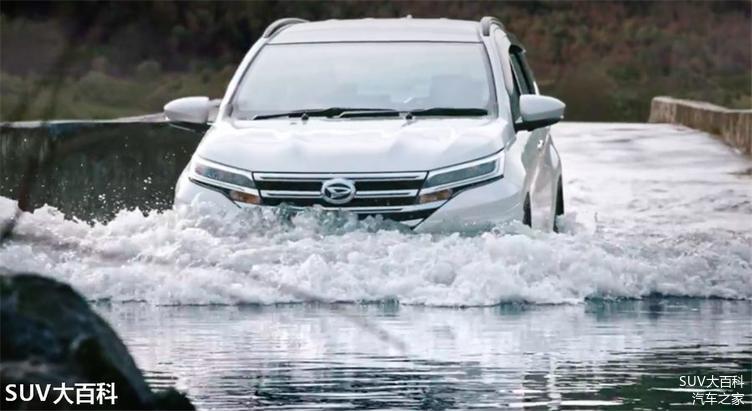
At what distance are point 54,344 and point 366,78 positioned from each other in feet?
25.4

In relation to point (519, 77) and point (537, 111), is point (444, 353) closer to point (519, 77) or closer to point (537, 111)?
point (537, 111)

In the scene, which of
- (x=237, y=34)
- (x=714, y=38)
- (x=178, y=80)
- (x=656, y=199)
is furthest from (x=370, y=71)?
(x=714, y=38)

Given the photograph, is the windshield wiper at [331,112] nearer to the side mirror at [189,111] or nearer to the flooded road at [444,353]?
the side mirror at [189,111]

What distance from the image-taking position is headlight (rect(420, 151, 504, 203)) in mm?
10781

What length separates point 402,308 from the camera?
9.85 m

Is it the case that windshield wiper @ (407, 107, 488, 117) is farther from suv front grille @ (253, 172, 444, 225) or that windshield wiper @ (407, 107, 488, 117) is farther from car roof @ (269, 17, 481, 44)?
suv front grille @ (253, 172, 444, 225)

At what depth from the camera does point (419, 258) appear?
34.1ft

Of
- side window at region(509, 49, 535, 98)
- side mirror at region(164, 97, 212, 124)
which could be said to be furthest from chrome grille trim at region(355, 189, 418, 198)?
side window at region(509, 49, 535, 98)

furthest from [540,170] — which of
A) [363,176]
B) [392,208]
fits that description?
[363,176]

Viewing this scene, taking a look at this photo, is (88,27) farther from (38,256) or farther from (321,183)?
(38,256)

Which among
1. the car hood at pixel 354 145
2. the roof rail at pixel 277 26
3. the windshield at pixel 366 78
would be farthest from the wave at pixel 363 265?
the roof rail at pixel 277 26

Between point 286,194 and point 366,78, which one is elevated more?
point 366,78

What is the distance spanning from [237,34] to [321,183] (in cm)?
3575

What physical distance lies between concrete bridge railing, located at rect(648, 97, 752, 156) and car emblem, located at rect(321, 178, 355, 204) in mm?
14070
